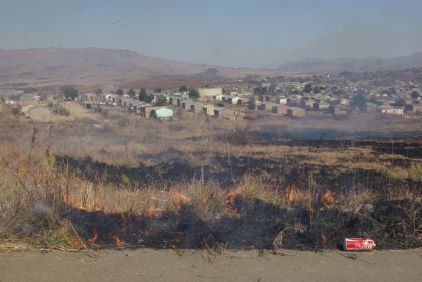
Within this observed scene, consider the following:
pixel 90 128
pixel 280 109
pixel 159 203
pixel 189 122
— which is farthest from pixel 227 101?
pixel 159 203

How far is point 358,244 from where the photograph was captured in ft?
13.1

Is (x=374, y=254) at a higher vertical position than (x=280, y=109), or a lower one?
higher

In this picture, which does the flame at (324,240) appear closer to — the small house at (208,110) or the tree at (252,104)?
the small house at (208,110)

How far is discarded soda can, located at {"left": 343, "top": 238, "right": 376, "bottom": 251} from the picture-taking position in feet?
13.0

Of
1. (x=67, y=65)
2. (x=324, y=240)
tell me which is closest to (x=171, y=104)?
(x=67, y=65)

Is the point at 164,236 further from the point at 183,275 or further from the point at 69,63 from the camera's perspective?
the point at 69,63

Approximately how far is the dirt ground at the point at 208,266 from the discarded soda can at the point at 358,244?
0.24 feet

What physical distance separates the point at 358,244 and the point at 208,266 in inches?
50.5

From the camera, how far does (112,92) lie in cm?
6500

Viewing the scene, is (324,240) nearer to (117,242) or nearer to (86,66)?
(117,242)

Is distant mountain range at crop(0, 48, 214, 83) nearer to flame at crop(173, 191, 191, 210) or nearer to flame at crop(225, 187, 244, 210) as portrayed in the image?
flame at crop(173, 191, 191, 210)

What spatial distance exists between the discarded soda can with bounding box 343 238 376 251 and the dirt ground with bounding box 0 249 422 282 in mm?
72

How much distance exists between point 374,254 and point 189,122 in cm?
4185

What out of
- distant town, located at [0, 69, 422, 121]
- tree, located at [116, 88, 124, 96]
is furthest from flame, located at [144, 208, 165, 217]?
tree, located at [116, 88, 124, 96]
